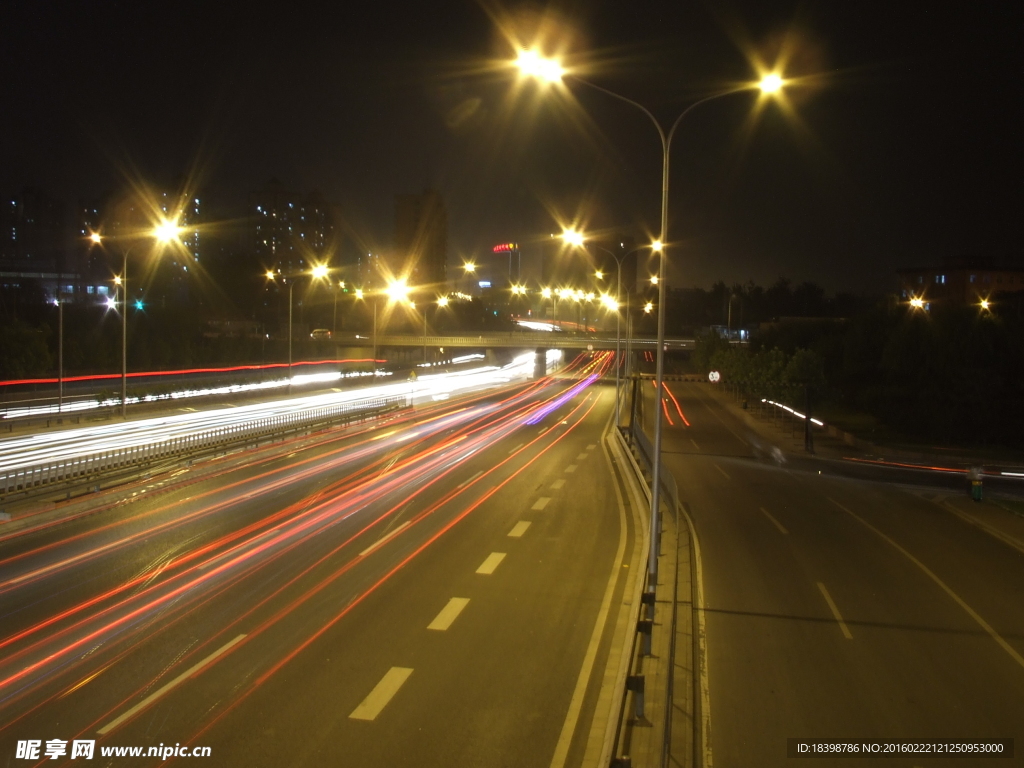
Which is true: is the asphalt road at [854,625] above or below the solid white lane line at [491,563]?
below

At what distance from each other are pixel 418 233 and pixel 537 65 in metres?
154

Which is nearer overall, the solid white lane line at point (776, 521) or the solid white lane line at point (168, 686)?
the solid white lane line at point (168, 686)

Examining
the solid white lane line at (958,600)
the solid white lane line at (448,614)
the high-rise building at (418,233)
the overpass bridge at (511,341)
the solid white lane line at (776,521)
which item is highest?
the high-rise building at (418,233)

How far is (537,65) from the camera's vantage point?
36.5 feet

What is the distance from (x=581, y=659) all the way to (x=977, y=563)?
10.1 m

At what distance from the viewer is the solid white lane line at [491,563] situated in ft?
42.9

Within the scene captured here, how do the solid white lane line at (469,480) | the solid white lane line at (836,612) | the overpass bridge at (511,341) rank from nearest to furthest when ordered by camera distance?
the solid white lane line at (836,612) → the solid white lane line at (469,480) → the overpass bridge at (511,341)

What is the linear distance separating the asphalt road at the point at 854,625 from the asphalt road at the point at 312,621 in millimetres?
1635

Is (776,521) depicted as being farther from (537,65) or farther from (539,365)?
(539,365)

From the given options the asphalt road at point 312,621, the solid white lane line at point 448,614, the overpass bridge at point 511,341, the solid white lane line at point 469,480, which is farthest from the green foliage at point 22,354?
the solid white lane line at point 448,614

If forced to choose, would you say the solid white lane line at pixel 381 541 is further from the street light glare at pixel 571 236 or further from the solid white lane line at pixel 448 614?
the street light glare at pixel 571 236

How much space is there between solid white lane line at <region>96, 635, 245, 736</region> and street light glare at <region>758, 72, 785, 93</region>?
9839 millimetres

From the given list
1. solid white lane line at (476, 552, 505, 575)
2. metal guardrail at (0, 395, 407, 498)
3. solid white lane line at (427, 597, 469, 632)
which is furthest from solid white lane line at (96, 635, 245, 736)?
metal guardrail at (0, 395, 407, 498)

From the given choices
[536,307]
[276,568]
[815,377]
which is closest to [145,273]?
[815,377]
